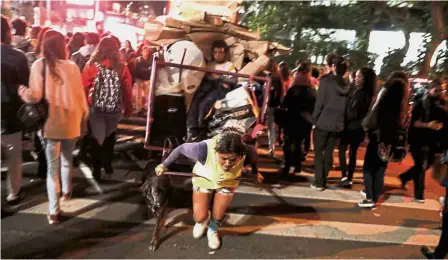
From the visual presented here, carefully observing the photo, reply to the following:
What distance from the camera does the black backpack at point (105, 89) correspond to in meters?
5.18

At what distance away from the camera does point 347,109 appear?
609 cm

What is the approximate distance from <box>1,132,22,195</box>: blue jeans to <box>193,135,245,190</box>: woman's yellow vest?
6.40ft

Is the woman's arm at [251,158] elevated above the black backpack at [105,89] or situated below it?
below

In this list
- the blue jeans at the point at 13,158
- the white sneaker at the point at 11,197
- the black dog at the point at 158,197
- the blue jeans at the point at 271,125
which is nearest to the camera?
the black dog at the point at 158,197

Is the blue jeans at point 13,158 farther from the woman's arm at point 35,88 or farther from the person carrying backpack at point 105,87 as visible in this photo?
the person carrying backpack at point 105,87

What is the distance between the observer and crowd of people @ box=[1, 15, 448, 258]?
13.1 feet

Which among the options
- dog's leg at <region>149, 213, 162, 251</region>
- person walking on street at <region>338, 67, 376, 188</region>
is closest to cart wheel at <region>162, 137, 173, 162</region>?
dog's leg at <region>149, 213, 162, 251</region>

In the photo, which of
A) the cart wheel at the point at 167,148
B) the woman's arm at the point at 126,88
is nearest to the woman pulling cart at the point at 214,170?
the cart wheel at the point at 167,148

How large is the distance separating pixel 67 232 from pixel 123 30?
13220mm

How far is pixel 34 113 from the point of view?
4012 mm

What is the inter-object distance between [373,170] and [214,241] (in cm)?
261

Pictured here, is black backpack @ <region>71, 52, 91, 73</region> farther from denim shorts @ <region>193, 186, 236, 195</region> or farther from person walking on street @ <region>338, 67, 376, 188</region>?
person walking on street @ <region>338, 67, 376, 188</region>

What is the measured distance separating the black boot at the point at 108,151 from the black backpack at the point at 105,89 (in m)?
0.59

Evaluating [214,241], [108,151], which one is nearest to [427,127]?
[214,241]
